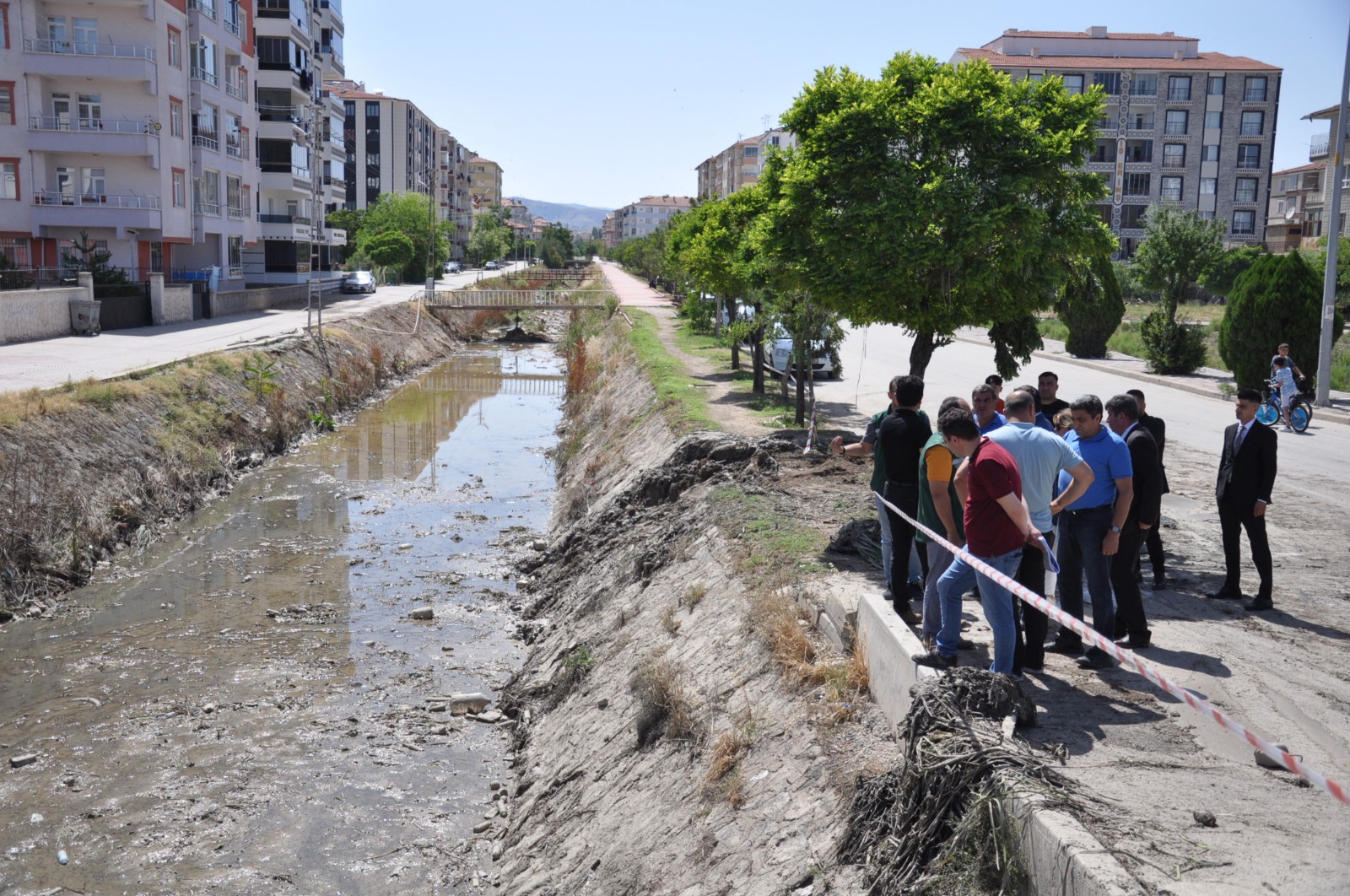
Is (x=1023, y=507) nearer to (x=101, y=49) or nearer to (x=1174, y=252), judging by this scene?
(x=1174, y=252)

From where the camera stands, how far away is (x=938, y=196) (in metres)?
11.9

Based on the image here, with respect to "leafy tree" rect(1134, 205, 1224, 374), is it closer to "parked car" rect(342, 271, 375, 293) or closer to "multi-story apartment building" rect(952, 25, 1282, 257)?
"multi-story apartment building" rect(952, 25, 1282, 257)

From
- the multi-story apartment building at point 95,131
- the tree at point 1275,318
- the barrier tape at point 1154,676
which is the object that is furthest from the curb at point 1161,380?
the multi-story apartment building at point 95,131

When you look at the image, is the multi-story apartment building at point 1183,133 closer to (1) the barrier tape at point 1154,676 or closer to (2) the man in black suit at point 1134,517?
(2) the man in black suit at point 1134,517

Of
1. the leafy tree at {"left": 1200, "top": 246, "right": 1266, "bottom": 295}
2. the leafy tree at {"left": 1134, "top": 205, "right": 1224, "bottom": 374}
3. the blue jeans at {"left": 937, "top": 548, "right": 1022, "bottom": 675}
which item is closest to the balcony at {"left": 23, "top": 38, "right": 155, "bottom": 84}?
the leafy tree at {"left": 1134, "top": 205, "right": 1224, "bottom": 374}

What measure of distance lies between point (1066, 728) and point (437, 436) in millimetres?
28631

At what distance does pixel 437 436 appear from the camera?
109 feet

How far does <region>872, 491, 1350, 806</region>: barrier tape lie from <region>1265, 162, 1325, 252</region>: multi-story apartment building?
73891mm

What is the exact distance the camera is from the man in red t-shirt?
6.76 metres

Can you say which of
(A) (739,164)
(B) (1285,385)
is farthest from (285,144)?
(A) (739,164)

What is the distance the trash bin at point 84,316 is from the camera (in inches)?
1341

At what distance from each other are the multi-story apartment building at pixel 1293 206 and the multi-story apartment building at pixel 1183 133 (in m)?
4.76

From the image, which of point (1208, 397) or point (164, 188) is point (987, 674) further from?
point (164, 188)

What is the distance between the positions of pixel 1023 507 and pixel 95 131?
45170 millimetres
